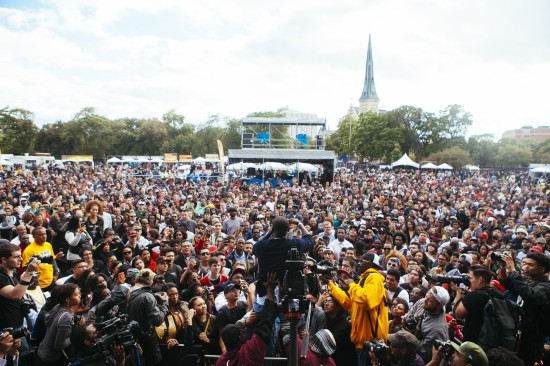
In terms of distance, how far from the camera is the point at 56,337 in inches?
131

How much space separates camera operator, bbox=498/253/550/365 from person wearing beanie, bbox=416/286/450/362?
1.76 ft

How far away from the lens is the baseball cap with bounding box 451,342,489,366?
2.62 metres

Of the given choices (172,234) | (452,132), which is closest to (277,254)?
(172,234)

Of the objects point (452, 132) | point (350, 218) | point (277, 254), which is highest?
point (452, 132)

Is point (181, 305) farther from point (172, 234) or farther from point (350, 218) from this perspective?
point (350, 218)

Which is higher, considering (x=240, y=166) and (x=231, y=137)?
(x=231, y=137)

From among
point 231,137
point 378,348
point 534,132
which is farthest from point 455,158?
point 534,132

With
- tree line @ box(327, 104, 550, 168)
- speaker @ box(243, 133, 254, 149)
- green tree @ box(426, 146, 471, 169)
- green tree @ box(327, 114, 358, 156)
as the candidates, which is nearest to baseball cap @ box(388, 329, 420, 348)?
speaker @ box(243, 133, 254, 149)

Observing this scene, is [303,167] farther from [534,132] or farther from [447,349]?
[534,132]

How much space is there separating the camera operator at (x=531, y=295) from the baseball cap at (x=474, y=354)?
39.6 inches

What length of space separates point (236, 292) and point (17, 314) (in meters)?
1.97

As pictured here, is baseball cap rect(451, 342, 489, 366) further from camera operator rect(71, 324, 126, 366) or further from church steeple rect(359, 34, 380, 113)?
church steeple rect(359, 34, 380, 113)

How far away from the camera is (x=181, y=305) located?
4238 millimetres

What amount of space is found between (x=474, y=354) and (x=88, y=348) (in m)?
2.84
